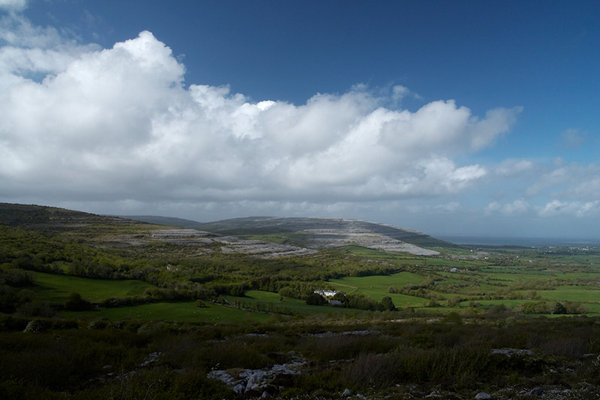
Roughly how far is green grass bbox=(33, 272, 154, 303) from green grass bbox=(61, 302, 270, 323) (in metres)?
5.78

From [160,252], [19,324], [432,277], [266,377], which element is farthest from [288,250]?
[266,377]

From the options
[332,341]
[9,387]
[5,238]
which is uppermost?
[9,387]

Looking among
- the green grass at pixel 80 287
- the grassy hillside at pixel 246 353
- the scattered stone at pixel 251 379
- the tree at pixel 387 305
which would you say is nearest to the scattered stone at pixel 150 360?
the grassy hillside at pixel 246 353

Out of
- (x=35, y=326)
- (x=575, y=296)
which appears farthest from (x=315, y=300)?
(x=575, y=296)

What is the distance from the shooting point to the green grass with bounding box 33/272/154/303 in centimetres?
3952

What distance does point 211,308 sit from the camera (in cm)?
4631

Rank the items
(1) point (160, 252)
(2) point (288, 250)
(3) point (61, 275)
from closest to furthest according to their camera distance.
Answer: (3) point (61, 275) → (1) point (160, 252) → (2) point (288, 250)

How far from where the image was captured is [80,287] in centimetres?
4788

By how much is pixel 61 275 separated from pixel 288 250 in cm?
12281

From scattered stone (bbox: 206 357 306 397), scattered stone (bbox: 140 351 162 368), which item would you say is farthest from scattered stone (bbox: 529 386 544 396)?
scattered stone (bbox: 140 351 162 368)

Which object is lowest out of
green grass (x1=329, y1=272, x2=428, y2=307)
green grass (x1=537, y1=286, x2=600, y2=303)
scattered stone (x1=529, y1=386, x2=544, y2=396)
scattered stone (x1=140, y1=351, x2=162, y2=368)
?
green grass (x1=329, y1=272, x2=428, y2=307)

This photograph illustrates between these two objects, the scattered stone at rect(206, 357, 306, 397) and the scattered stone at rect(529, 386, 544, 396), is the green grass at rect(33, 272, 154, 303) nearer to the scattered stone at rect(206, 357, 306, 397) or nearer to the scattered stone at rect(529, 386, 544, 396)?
the scattered stone at rect(206, 357, 306, 397)

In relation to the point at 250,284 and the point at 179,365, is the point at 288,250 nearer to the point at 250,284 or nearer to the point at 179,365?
the point at 250,284

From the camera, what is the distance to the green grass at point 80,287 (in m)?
39.5
